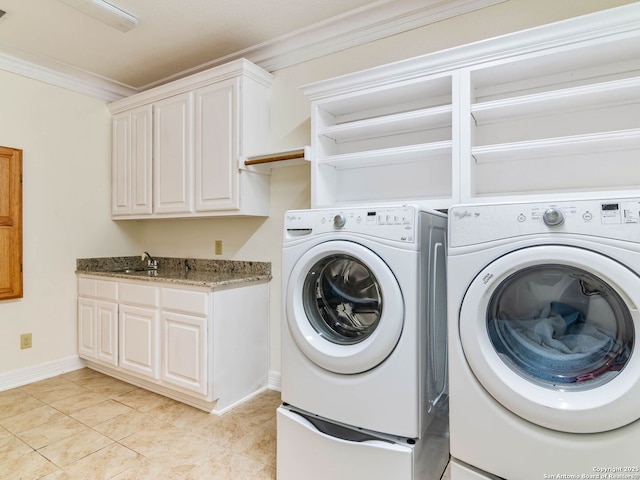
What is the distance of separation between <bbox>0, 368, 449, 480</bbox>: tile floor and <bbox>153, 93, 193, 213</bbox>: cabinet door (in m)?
1.41

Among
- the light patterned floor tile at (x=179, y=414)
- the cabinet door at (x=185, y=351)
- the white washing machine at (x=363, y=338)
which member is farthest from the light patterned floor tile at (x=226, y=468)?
the cabinet door at (x=185, y=351)

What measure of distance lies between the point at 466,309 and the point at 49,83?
347 centimetres

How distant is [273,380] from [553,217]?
87.8 inches

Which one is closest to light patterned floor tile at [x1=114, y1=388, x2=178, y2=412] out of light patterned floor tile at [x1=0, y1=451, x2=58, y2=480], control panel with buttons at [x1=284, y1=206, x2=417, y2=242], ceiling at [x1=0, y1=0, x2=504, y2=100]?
light patterned floor tile at [x1=0, y1=451, x2=58, y2=480]

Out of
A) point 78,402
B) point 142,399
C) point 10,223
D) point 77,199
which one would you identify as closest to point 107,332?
point 78,402

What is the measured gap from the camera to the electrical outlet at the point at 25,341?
9.38 feet

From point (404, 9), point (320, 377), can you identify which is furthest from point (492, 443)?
point (404, 9)

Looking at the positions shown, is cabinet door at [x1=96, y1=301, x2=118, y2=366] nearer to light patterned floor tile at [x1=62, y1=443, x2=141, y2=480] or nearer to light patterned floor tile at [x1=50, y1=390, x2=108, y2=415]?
light patterned floor tile at [x1=50, y1=390, x2=108, y2=415]

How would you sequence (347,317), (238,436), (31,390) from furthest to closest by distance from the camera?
(31,390) < (238,436) < (347,317)

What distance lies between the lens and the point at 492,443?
1.26 m

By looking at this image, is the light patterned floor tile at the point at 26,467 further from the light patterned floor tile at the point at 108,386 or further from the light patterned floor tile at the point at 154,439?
the light patterned floor tile at the point at 108,386

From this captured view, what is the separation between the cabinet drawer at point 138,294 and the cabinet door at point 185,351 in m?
0.16

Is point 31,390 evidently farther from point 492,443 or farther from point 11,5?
point 492,443

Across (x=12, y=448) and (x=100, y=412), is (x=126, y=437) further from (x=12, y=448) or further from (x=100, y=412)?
(x=12, y=448)
